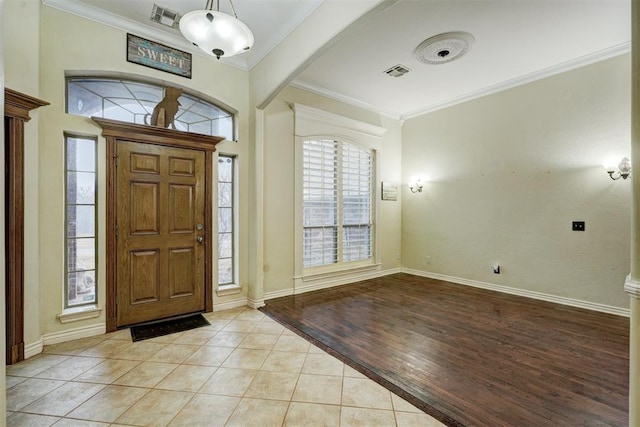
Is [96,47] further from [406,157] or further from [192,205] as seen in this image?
[406,157]

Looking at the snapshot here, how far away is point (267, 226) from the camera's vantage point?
157 inches

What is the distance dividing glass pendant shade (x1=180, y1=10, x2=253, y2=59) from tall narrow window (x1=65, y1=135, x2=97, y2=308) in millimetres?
1707

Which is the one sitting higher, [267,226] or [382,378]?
[267,226]

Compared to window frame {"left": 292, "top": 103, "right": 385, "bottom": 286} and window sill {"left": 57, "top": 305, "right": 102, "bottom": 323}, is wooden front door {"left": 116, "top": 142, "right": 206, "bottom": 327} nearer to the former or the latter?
window sill {"left": 57, "top": 305, "right": 102, "bottom": 323}

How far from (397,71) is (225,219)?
3.10 metres

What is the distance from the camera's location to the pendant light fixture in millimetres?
2006

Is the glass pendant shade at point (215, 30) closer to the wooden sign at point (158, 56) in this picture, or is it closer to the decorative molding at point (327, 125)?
the wooden sign at point (158, 56)

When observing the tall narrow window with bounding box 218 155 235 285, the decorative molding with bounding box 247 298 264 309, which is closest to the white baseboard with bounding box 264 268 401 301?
the decorative molding with bounding box 247 298 264 309

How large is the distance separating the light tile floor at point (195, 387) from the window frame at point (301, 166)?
1629 mm

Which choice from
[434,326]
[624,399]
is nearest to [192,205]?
[434,326]

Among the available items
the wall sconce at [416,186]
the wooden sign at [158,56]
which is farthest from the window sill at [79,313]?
the wall sconce at [416,186]

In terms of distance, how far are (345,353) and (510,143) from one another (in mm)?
3907

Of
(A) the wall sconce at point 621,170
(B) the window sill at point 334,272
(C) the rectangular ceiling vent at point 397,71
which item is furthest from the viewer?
(B) the window sill at point 334,272

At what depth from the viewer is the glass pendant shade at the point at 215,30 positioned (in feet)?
6.58
